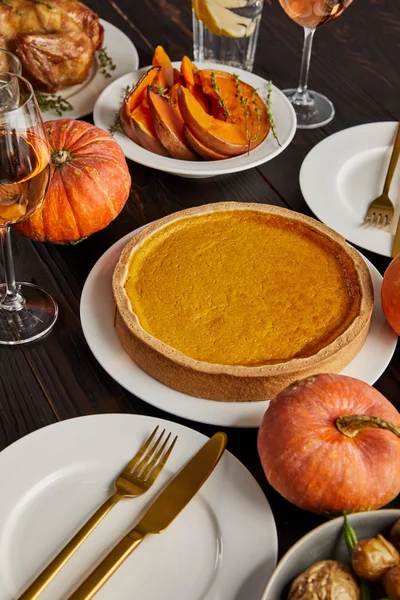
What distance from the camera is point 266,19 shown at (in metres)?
2.22

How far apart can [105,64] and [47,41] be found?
198 mm

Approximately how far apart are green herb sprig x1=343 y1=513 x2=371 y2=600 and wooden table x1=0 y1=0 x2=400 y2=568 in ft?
0.50

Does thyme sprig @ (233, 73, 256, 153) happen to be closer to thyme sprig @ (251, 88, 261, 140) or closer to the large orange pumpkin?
thyme sprig @ (251, 88, 261, 140)

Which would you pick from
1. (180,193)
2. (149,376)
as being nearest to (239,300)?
(149,376)

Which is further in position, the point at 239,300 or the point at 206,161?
the point at 206,161

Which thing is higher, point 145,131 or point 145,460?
point 145,131

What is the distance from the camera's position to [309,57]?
6.23 feet

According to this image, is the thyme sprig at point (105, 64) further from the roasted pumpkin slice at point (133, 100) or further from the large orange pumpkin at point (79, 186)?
the large orange pumpkin at point (79, 186)

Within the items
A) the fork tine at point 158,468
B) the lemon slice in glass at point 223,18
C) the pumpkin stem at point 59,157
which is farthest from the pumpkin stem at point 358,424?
the lemon slice in glass at point 223,18

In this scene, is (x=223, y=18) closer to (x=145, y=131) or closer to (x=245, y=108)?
(x=245, y=108)

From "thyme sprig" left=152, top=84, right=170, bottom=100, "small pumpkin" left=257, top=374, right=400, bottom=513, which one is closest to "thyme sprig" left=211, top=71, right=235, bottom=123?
"thyme sprig" left=152, top=84, right=170, bottom=100

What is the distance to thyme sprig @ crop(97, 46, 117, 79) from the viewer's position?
195 centimetres

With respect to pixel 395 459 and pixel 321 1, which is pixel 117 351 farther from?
pixel 321 1

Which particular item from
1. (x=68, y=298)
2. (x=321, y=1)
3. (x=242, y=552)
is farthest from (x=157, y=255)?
(x=321, y=1)
